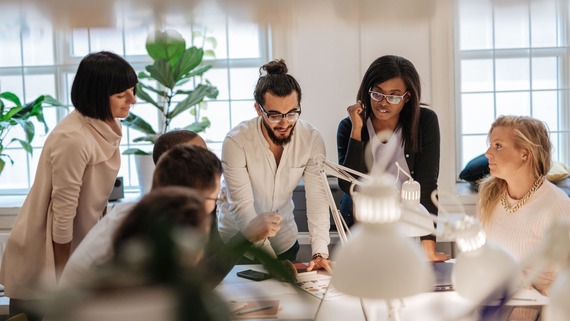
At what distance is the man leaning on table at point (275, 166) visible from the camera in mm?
2605

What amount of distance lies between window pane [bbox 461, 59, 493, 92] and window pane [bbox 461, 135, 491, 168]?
1.05ft

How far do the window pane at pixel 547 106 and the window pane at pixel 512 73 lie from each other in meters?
0.10

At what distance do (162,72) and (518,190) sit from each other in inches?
92.0

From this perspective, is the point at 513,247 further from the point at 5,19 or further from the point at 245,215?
the point at 5,19

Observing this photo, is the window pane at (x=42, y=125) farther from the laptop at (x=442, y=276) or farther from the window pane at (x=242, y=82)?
the laptop at (x=442, y=276)

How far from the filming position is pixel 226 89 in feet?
16.4

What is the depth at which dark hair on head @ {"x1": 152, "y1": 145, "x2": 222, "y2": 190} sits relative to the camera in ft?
5.41

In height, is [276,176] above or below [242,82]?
below

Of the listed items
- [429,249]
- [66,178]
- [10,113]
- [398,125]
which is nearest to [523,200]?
[429,249]

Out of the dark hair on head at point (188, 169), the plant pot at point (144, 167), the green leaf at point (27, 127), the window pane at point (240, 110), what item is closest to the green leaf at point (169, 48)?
the plant pot at point (144, 167)

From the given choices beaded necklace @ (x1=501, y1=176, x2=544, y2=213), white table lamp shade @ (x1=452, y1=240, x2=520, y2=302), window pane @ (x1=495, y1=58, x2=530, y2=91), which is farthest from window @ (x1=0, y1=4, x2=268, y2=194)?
white table lamp shade @ (x1=452, y1=240, x2=520, y2=302)

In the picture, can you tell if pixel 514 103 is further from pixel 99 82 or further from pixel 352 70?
pixel 99 82

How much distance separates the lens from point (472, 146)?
4.88 m

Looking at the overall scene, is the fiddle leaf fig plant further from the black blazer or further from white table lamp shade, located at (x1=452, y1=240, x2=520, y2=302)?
white table lamp shade, located at (x1=452, y1=240, x2=520, y2=302)
